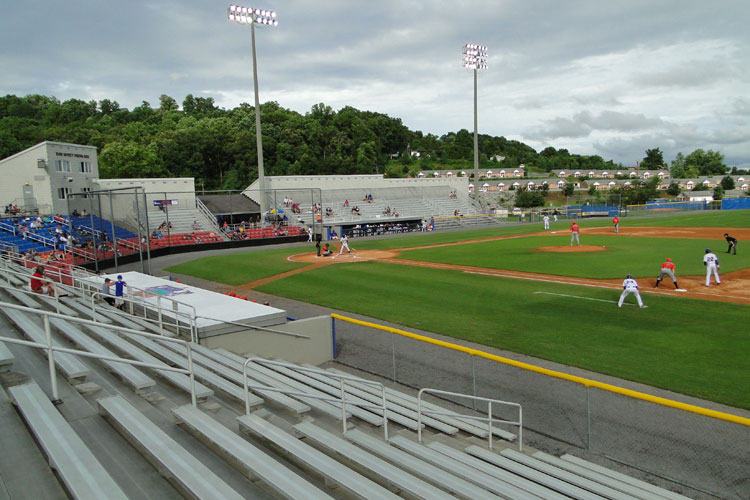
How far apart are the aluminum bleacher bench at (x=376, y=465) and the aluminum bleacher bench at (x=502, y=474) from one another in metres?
1.25

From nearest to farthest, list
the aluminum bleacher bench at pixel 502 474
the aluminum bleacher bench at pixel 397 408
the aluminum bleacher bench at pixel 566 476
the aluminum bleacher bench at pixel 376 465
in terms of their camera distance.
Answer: the aluminum bleacher bench at pixel 376 465 < the aluminum bleacher bench at pixel 502 474 < the aluminum bleacher bench at pixel 566 476 < the aluminum bleacher bench at pixel 397 408

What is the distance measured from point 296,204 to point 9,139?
42.7 m

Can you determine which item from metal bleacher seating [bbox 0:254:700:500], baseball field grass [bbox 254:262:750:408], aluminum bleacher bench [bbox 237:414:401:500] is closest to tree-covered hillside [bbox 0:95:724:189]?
baseball field grass [bbox 254:262:750:408]

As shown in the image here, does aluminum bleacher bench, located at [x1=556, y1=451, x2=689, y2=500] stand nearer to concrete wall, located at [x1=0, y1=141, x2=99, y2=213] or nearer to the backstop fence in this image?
the backstop fence

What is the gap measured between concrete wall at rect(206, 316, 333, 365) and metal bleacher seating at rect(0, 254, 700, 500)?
4.07m

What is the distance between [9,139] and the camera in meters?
66.6

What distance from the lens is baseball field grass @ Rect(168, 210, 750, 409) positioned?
11.8 metres

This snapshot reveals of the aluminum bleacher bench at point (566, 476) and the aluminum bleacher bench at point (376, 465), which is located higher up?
the aluminum bleacher bench at point (376, 465)

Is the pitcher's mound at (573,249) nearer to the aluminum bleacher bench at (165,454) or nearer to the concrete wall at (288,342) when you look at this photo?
the concrete wall at (288,342)

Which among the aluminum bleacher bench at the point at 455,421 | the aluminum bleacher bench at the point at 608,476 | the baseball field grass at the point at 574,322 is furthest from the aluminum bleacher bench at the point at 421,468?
the baseball field grass at the point at 574,322

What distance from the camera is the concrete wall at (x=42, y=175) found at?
1577 inches

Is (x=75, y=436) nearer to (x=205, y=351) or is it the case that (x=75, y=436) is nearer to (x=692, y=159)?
(x=205, y=351)

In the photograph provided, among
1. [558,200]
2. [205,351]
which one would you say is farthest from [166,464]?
[558,200]

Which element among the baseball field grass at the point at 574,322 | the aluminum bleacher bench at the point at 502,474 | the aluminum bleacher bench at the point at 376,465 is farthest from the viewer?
the baseball field grass at the point at 574,322
